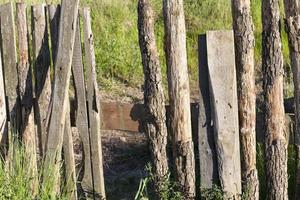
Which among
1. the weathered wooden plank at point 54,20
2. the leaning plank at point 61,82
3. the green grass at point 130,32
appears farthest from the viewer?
the green grass at point 130,32

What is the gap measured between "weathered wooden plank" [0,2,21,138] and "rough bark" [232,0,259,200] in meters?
1.51

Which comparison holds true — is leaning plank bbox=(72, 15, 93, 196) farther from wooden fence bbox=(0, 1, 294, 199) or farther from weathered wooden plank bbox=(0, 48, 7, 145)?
weathered wooden plank bbox=(0, 48, 7, 145)

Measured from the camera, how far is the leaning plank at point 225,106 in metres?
4.24

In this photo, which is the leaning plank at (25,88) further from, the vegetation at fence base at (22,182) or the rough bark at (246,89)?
the rough bark at (246,89)

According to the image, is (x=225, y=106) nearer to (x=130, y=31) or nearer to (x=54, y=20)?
(x=54, y=20)

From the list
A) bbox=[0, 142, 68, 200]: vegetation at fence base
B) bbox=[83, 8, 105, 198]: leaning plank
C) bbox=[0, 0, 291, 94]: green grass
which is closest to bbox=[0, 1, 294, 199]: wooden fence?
bbox=[83, 8, 105, 198]: leaning plank

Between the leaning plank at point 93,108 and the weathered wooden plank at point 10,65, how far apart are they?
0.59 m

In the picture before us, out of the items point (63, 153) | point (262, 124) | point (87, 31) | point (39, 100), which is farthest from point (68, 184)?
point (262, 124)

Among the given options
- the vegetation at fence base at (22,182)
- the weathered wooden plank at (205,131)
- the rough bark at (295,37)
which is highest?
the rough bark at (295,37)

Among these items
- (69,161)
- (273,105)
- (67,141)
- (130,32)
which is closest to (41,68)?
(67,141)

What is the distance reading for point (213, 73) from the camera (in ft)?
14.0

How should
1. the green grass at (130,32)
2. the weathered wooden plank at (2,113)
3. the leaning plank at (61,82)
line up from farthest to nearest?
the green grass at (130,32) < the weathered wooden plank at (2,113) < the leaning plank at (61,82)

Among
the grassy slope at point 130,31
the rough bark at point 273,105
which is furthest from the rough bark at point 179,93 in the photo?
the grassy slope at point 130,31

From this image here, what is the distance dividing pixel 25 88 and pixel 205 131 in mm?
1284
